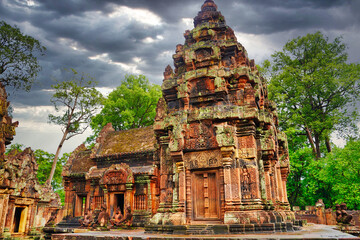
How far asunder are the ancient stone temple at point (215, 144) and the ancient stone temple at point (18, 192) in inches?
222

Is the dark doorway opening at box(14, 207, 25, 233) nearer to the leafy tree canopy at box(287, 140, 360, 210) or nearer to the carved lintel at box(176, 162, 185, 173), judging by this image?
the carved lintel at box(176, 162, 185, 173)

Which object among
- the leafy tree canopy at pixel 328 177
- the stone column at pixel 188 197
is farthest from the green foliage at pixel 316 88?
the stone column at pixel 188 197

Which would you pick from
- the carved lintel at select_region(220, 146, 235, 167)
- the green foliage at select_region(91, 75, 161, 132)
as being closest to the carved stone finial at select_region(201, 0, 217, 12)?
the carved lintel at select_region(220, 146, 235, 167)

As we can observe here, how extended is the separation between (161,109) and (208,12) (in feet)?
13.5

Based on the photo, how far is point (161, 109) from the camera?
396 inches

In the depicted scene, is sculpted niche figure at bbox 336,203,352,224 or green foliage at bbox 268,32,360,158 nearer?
sculpted niche figure at bbox 336,203,352,224

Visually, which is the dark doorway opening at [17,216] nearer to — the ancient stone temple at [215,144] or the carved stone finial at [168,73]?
the ancient stone temple at [215,144]

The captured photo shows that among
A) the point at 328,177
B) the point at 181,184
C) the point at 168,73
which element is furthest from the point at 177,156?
the point at 328,177

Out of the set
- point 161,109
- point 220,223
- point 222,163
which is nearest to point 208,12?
point 161,109

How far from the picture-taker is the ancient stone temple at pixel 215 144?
8.05m

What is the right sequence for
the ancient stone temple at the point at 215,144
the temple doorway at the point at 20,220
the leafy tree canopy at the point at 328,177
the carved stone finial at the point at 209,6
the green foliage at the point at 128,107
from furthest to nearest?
the green foliage at the point at 128,107, the leafy tree canopy at the point at 328,177, the temple doorway at the point at 20,220, the carved stone finial at the point at 209,6, the ancient stone temple at the point at 215,144

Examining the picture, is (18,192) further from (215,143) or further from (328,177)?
(328,177)

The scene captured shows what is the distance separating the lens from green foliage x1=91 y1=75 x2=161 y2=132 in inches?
1137

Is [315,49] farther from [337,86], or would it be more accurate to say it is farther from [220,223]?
[220,223]
